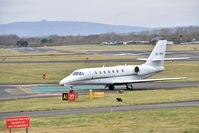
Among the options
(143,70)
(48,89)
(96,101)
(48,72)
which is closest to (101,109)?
(96,101)

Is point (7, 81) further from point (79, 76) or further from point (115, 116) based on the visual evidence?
point (115, 116)

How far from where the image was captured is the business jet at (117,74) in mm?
53188

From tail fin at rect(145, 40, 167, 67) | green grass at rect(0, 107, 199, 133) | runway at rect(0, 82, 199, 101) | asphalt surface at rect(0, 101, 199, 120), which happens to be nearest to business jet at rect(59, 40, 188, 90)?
tail fin at rect(145, 40, 167, 67)

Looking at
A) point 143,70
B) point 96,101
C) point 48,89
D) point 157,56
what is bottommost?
point 96,101

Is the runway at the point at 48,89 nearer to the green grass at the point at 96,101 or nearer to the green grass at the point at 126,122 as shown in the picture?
the green grass at the point at 96,101

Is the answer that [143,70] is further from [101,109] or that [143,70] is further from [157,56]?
[101,109]

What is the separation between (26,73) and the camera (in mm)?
78438

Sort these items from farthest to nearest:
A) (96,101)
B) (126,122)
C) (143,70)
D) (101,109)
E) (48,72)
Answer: (48,72) < (143,70) < (96,101) < (101,109) < (126,122)

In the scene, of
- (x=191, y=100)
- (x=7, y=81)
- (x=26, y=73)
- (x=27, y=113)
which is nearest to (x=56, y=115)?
(x=27, y=113)

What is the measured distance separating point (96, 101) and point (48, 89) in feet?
47.5

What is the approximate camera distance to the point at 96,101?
42469 millimetres

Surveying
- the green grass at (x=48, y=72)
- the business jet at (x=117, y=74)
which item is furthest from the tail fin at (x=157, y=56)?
the green grass at (x=48, y=72)

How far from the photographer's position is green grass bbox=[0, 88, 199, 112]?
39625mm

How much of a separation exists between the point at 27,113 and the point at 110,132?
1189 centimetres
